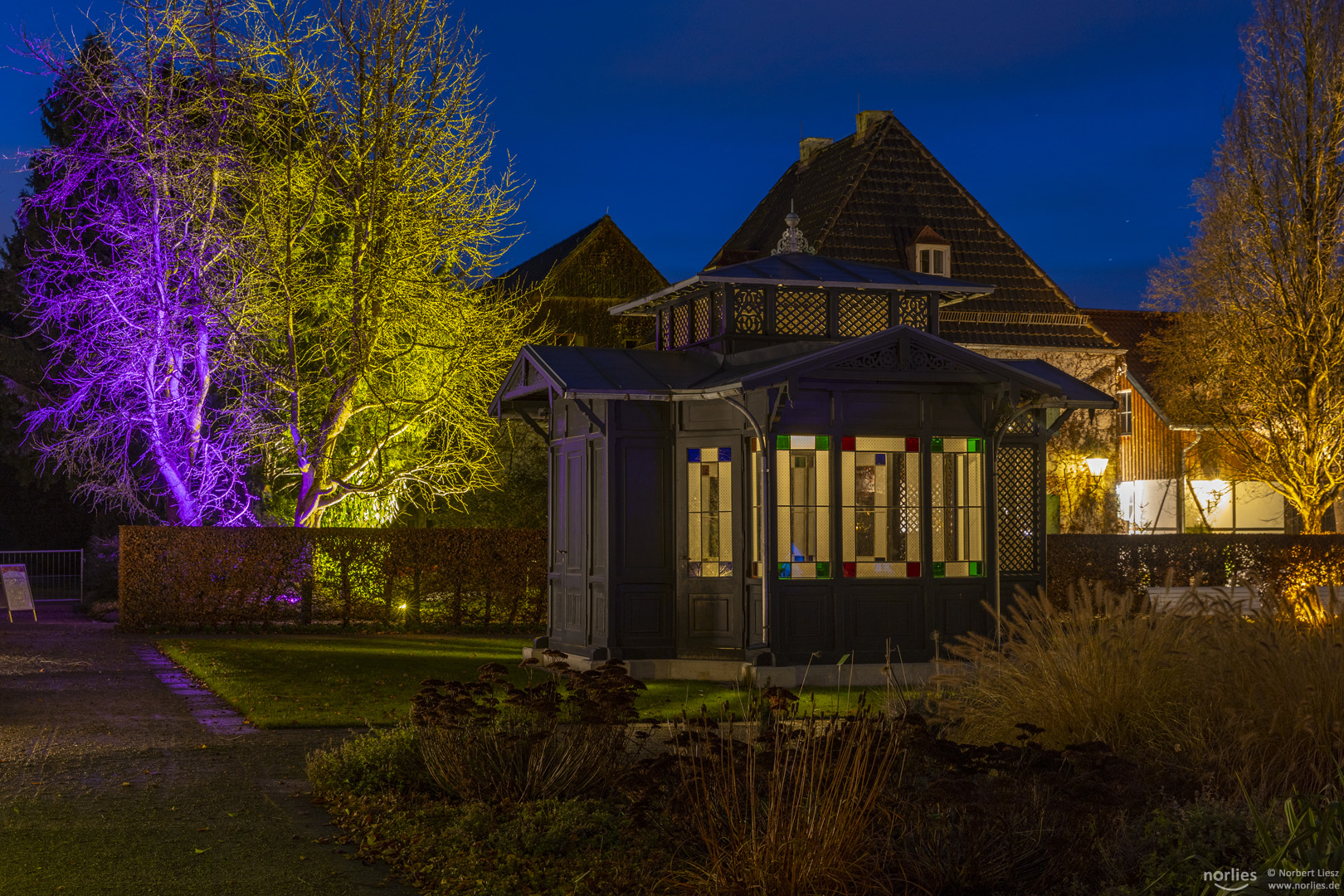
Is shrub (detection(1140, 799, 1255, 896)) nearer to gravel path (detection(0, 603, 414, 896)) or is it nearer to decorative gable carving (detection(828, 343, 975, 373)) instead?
gravel path (detection(0, 603, 414, 896))

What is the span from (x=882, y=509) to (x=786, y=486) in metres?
1.01

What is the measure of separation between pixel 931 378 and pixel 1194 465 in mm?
28229

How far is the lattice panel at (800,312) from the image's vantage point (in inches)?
562

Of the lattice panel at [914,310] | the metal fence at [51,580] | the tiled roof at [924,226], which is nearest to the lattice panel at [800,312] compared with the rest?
the lattice panel at [914,310]

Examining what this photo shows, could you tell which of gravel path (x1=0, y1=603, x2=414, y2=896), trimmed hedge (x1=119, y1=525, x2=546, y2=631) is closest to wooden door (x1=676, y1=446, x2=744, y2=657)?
gravel path (x1=0, y1=603, x2=414, y2=896)

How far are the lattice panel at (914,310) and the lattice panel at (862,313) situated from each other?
240mm

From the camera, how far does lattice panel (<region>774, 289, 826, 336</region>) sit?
14273 millimetres

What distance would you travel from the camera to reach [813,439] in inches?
518

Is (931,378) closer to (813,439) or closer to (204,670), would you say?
(813,439)

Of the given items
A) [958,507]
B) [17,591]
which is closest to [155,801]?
[958,507]

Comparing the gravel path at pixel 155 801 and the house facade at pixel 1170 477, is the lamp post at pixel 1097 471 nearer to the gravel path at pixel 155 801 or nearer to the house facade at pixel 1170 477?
the house facade at pixel 1170 477

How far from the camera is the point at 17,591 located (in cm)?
2000

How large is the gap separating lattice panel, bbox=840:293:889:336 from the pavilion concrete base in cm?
360

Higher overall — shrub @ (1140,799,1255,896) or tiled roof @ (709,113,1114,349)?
tiled roof @ (709,113,1114,349)
